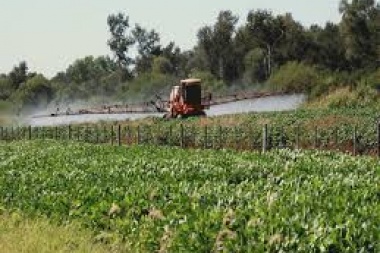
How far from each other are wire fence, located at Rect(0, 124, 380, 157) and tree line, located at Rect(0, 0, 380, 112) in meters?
24.6

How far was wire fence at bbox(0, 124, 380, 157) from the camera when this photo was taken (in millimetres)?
31578

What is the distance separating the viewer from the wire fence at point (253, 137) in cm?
3158

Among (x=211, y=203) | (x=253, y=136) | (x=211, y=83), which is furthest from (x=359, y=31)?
(x=211, y=203)

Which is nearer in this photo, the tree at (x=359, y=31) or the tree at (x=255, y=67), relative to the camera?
the tree at (x=359, y=31)

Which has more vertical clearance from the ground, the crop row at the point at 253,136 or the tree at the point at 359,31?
the tree at the point at 359,31

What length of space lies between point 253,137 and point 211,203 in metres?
27.1

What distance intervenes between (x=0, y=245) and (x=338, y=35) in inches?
3465

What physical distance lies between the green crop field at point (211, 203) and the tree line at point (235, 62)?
162ft

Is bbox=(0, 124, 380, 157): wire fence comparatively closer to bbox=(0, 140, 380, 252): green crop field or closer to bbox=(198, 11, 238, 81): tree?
bbox=(0, 140, 380, 252): green crop field

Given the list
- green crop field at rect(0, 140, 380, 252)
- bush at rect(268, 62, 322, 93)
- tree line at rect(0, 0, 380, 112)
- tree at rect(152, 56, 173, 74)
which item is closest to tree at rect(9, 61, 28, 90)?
tree line at rect(0, 0, 380, 112)

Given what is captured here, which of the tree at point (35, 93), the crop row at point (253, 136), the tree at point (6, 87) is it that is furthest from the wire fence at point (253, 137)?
the tree at point (6, 87)

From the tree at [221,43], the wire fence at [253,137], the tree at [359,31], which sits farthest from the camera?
the tree at [221,43]

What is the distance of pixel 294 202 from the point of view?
9.73 metres

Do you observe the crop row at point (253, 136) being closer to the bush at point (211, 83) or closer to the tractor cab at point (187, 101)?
the tractor cab at point (187, 101)
